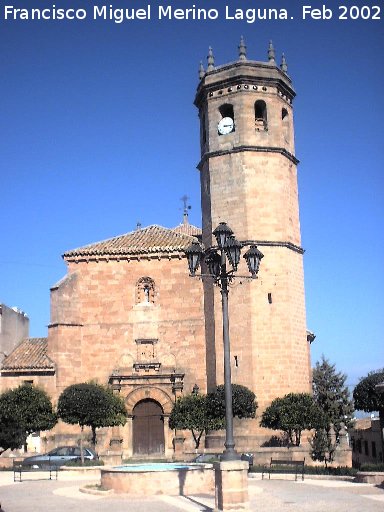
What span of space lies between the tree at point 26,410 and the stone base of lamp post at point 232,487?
1338cm

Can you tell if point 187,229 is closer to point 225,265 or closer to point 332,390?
point 332,390

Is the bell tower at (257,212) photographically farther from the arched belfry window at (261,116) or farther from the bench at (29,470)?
the bench at (29,470)

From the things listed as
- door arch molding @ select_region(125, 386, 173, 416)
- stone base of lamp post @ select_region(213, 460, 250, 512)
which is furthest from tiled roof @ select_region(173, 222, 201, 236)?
stone base of lamp post @ select_region(213, 460, 250, 512)

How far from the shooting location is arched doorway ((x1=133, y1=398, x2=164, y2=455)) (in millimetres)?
27516

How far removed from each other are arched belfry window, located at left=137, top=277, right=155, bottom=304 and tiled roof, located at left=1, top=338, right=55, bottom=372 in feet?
15.2

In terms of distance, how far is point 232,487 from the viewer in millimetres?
11062

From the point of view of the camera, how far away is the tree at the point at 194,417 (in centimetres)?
2438

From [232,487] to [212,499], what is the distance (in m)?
2.34

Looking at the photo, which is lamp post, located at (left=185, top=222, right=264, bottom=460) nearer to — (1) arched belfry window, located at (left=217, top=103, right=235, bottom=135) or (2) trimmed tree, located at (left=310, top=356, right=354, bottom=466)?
(1) arched belfry window, located at (left=217, top=103, right=235, bottom=135)

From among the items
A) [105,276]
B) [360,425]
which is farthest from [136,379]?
[360,425]

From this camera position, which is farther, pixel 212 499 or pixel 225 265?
pixel 212 499

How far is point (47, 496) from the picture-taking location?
1447 cm

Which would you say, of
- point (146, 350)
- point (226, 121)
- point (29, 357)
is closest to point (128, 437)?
point (146, 350)

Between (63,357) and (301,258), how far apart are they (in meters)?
10.6
